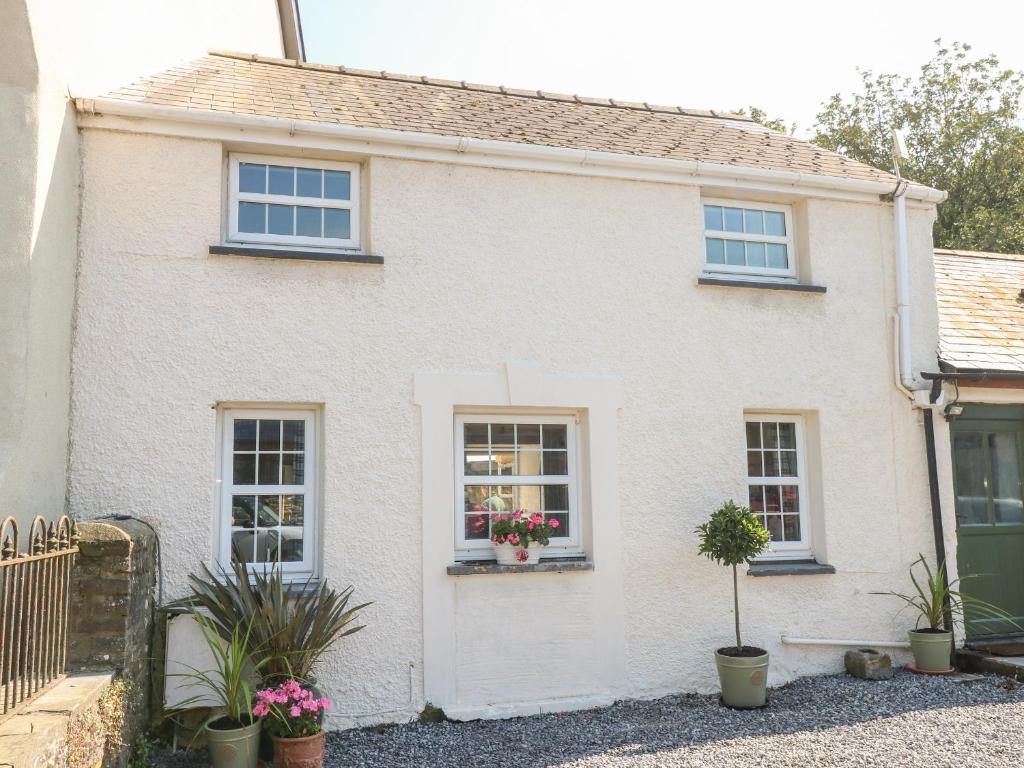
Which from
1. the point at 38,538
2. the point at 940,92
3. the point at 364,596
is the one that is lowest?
the point at 364,596

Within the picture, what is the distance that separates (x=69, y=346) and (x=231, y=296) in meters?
1.24

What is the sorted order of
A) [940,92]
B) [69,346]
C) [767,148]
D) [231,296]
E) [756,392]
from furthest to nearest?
1. [940,92]
2. [767,148]
3. [756,392]
4. [231,296]
5. [69,346]

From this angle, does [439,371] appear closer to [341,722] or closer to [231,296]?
[231,296]

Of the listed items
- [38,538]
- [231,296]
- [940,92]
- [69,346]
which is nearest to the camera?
[38,538]

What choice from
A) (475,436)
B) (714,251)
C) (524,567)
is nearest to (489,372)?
(475,436)

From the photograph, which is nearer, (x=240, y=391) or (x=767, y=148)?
(x=240, y=391)

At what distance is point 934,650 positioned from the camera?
785 cm

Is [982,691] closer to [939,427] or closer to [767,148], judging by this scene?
[939,427]

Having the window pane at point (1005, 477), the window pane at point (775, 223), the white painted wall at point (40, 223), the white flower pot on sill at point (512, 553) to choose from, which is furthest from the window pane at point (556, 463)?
the window pane at point (1005, 477)

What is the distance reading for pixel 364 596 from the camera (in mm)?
6742

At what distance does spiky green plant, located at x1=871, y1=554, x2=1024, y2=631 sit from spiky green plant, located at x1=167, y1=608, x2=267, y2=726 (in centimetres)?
585

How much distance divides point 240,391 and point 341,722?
2726mm

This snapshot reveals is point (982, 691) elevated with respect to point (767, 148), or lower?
lower

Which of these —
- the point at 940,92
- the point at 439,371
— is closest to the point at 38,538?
the point at 439,371
